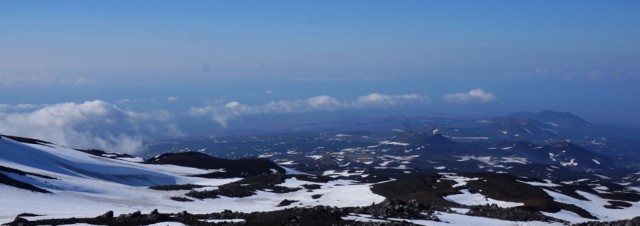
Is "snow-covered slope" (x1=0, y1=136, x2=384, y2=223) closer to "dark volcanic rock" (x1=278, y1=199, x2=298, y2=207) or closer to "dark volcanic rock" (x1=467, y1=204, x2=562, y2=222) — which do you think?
"dark volcanic rock" (x1=278, y1=199, x2=298, y2=207)

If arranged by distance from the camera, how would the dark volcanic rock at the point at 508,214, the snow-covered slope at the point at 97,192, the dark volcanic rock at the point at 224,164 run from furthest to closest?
the dark volcanic rock at the point at 224,164
the snow-covered slope at the point at 97,192
the dark volcanic rock at the point at 508,214

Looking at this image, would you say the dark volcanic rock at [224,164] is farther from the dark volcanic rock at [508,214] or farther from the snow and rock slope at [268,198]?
the dark volcanic rock at [508,214]

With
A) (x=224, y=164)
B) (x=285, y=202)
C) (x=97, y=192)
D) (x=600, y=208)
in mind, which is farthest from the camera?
(x=224, y=164)

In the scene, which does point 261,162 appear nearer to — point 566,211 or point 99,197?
point 99,197

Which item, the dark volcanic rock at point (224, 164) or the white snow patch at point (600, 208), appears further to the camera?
the dark volcanic rock at point (224, 164)

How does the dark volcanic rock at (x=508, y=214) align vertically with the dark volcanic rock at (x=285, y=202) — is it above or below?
below

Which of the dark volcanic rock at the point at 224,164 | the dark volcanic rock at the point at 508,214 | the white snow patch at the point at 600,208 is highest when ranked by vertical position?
the dark volcanic rock at the point at 224,164

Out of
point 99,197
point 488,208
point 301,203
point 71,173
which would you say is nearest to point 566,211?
point 488,208

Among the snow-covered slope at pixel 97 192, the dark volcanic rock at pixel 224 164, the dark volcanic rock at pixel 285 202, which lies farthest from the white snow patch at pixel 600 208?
the dark volcanic rock at pixel 224 164

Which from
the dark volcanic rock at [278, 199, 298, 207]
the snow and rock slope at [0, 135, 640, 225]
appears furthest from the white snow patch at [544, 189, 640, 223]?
the dark volcanic rock at [278, 199, 298, 207]

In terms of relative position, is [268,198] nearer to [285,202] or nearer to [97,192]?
[285,202]

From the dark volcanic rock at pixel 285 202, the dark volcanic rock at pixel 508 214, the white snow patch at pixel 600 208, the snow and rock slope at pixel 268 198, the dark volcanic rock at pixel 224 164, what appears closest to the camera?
the snow and rock slope at pixel 268 198

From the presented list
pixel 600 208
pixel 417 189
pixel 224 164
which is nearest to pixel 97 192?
pixel 417 189
